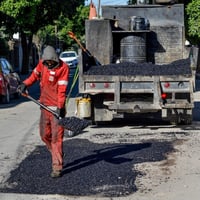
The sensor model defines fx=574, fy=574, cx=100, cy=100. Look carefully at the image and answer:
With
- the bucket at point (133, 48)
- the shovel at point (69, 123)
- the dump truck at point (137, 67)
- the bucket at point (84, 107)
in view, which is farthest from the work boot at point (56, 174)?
the bucket at point (133, 48)

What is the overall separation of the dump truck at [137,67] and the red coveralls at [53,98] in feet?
13.1

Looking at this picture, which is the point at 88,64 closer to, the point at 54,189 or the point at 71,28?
the point at 54,189

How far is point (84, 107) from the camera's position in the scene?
1239cm

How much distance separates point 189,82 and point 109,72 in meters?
1.72

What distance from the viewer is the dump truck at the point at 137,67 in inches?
467

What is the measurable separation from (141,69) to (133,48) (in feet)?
4.32

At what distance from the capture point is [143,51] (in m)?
13.5

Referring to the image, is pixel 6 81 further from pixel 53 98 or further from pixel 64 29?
→ pixel 64 29

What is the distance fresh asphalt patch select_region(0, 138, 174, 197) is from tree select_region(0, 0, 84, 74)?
15.8 metres

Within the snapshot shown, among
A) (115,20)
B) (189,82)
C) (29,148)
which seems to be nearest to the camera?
(29,148)

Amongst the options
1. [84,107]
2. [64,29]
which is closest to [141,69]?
[84,107]

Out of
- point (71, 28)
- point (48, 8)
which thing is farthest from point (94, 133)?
point (71, 28)

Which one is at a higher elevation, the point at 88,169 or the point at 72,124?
the point at 72,124

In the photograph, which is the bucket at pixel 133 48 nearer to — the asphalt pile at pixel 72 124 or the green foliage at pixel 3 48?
the asphalt pile at pixel 72 124
